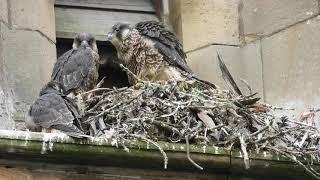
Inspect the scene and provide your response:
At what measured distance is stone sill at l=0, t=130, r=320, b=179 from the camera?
4598mm

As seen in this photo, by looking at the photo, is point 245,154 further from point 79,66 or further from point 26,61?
point 26,61

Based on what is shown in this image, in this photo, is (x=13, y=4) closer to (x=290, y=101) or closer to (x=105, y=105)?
(x=105, y=105)

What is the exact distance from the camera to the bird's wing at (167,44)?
5707mm

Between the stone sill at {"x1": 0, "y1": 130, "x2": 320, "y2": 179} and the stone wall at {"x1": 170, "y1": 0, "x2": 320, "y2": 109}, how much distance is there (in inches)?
32.8

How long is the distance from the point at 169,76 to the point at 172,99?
721 mm

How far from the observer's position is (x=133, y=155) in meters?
4.67

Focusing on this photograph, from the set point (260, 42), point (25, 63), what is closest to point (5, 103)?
point (25, 63)

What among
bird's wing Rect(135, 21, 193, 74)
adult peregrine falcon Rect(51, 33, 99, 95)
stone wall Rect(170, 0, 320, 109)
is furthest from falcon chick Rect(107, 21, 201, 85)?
stone wall Rect(170, 0, 320, 109)

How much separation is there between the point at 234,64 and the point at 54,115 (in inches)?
52.3

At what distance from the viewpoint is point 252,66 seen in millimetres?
5922

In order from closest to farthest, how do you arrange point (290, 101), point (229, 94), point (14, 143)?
point (14, 143) < point (229, 94) < point (290, 101)

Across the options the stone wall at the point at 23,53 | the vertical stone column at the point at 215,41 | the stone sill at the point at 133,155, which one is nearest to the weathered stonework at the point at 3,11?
the stone wall at the point at 23,53

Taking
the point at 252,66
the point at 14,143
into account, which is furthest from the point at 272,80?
the point at 14,143

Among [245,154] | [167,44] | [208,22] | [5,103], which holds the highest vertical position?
[208,22]
